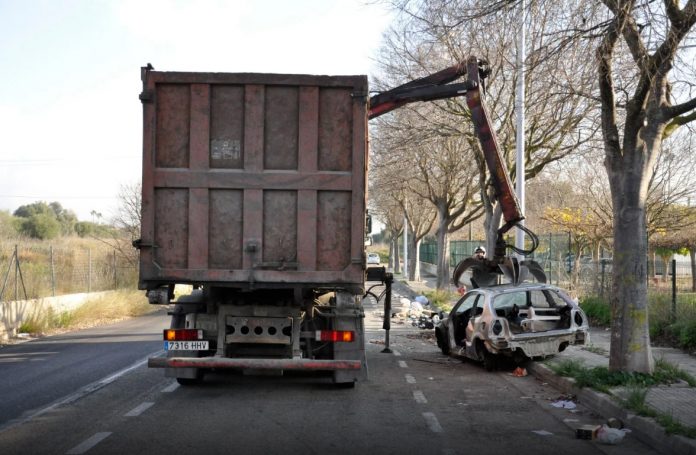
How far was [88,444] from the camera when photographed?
7.38 metres

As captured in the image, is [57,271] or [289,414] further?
[57,271]

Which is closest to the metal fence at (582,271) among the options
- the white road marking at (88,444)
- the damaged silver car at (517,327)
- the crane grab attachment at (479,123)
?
the damaged silver car at (517,327)

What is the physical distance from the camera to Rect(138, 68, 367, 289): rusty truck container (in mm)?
9719

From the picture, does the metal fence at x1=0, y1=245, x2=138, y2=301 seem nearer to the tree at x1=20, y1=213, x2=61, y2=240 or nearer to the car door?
the car door

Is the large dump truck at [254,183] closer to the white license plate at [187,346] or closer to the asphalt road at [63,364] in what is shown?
the white license plate at [187,346]

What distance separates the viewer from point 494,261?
14.5 meters

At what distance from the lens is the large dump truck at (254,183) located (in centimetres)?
972

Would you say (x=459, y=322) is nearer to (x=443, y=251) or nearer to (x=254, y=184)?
(x=254, y=184)

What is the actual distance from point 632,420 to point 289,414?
12.3 feet

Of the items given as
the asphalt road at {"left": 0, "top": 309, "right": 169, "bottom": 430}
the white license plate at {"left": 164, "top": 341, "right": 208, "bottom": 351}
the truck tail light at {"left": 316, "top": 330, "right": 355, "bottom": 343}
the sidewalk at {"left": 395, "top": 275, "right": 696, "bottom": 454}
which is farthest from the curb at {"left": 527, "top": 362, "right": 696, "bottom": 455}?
the asphalt road at {"left": 0, "top": 309, "right": 169, "bottom": 430}

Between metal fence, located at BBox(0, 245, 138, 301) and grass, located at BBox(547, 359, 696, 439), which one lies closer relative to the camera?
grass, located at BBox(547, 359, 696, 439)

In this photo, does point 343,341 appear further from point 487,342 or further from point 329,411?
point 487,342

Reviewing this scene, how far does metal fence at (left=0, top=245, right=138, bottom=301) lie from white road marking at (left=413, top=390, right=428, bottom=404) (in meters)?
13.7

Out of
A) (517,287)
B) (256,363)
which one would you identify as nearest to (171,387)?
(256,363)
